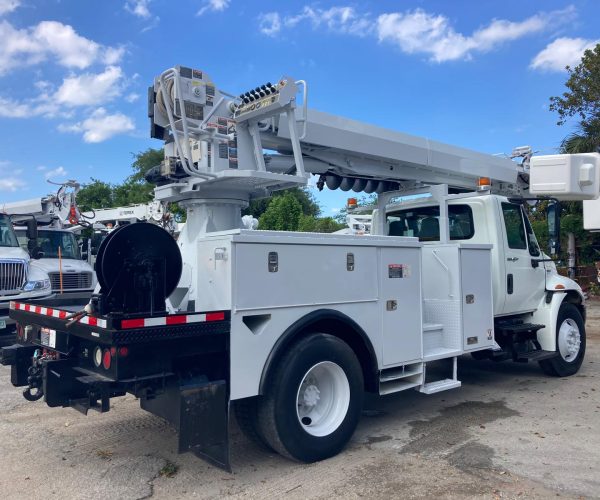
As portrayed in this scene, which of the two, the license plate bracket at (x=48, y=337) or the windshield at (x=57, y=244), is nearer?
the license plate bracket at (x=48, y=337)

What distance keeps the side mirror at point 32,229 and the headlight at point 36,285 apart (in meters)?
0.92

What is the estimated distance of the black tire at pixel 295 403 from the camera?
4383 millimetres

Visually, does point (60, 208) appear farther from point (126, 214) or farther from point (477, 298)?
point (477, 298)

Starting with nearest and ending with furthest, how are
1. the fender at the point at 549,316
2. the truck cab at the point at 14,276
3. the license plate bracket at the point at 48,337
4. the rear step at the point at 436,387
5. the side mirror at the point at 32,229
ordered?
1. the license plate bracket at the point at 48,337
2. the rear step at the point at 436,387
3. the fender at the point at 549,316
4. the truck cab at the point at 14,276
5. the side mirror at the point at 32,229

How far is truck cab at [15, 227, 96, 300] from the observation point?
10891 mm

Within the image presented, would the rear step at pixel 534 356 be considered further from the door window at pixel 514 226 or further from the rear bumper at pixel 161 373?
the rear bumper at pixel 161 373

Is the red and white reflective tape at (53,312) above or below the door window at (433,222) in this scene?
below

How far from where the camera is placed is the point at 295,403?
449cm

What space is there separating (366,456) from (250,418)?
1.13 m

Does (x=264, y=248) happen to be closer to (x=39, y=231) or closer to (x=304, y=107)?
(x=304, y=107)

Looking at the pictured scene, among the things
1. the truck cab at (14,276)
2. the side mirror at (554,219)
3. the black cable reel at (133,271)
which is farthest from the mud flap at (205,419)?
the truck cab at (14,276)

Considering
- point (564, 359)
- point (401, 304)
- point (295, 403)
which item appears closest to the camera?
point (295, 403)

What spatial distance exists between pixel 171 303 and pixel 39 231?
8.01 m

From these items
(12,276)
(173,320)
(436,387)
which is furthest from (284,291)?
(12,276)
